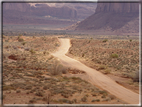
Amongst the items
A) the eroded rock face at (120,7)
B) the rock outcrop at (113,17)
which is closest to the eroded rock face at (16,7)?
the rock outcrop at (113,17)

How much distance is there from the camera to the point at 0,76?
1688 centimetres

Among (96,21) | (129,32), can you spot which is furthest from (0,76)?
(96,21)

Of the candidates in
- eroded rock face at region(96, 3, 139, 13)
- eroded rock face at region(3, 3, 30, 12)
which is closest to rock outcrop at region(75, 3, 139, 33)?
eroded rock face at region(96, 3, 139, 13)

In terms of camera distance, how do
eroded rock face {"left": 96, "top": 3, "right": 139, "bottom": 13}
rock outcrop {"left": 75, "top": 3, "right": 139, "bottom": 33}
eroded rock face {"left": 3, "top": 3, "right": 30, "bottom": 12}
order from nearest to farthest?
1. rock outcrop {"left": 75, "top": 3, "right": 139, "bottom": 33}
2. eroded rock face {"left": 96, "top": 3, "right": 139, "bottom": 13}
3. eroded rock face {"left": 3, "top": 3, "right": 30, "bottom": 12}

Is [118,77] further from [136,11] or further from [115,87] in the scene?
[136,11]

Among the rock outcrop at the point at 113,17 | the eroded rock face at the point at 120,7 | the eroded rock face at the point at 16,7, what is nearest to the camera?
the rock outcrop at the point at 113,17

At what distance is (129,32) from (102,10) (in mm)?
42779

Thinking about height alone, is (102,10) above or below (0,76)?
above

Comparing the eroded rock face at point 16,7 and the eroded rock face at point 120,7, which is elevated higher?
the eroded rock face at point 16,7

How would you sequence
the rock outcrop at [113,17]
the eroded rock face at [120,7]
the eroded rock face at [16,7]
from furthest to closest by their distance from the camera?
the eroded rock face at [16,7]
the eroded rock face at [120,7]
the rock outcrop at [113,17]

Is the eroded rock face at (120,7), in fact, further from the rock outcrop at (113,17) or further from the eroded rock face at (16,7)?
the eroded rock face at (16,7)

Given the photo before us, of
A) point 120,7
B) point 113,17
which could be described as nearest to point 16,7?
point 113,17

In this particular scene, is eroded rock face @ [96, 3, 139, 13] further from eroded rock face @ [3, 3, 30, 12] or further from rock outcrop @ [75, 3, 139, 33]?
eroded rock face @ [3, 3, 30, 12]

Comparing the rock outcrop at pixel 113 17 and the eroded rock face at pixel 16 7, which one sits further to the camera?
the eroded rock face at pixel 16 7
